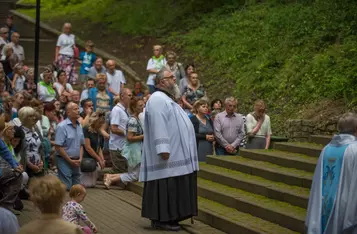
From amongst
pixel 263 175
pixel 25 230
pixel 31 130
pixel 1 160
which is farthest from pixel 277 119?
pixel 25 230

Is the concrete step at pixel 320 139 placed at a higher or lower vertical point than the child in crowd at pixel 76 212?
higher

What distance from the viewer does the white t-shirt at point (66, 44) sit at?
25.0m

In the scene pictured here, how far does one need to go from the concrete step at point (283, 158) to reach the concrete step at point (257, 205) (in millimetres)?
923

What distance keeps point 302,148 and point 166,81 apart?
121 inches

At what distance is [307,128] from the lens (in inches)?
696

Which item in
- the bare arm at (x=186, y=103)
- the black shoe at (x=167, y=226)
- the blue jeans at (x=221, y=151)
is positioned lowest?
the black shoe at (x=167, y=226)

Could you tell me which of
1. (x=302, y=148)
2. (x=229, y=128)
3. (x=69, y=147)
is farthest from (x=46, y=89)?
(x=302, y=148)

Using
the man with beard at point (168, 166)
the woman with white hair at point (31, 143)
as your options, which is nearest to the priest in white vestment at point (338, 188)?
the man with beard at point (168, 166)

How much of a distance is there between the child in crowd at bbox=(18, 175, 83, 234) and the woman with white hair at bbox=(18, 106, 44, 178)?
27.0 feet

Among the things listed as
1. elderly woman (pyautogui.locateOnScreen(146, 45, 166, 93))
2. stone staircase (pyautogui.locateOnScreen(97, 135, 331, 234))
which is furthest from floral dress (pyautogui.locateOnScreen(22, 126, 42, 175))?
elderly woman (pyautogui.locateOnScreen(146, 45, 166, 93))

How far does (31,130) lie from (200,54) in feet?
35.1

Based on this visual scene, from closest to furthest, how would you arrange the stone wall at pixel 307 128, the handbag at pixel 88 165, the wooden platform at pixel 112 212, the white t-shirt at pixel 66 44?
1. the wooden platform at pixel 112 212
2. the handbag at pixel 88 165
3. the stone wall at pixel 307 128
4. the white t-shirt at pixel 66 44

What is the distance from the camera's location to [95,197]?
16094mm

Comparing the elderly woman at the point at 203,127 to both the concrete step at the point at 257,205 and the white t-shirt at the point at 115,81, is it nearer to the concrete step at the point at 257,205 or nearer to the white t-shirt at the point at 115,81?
the concrete step at the point at 257,205
